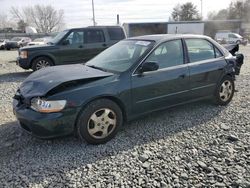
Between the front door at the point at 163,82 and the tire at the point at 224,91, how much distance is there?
945 millimetres

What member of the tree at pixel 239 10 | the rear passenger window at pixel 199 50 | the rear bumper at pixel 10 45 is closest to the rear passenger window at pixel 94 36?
the rear passenger window at pixel 199 50

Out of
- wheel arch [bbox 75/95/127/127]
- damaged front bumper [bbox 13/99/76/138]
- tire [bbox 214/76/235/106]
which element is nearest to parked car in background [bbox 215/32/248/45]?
tire [bbox 214/76/235/106]

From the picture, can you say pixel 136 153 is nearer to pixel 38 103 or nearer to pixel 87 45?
pixel 38 103

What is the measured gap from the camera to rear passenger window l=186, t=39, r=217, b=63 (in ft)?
15.7

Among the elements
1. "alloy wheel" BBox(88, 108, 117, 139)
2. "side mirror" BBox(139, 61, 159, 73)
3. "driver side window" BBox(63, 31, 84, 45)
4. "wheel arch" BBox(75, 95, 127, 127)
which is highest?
"driver side window" BBox(63, 31, 84, 45)

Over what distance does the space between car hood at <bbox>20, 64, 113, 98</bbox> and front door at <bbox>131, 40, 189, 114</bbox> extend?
0.58m

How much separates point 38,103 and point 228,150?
271cm

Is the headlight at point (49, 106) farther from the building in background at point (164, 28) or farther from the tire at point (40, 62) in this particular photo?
the building in background at point (164, 28)

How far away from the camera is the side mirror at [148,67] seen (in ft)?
13.0

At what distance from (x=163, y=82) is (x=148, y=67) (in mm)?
476

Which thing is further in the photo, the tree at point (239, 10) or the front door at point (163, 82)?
the tree at point (239, 10)

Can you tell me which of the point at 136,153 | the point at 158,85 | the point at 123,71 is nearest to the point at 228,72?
the point at 158,85

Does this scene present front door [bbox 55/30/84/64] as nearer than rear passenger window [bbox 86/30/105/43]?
Yes

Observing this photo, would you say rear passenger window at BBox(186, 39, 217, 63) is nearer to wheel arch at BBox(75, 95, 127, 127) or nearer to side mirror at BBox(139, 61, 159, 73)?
side mirror at BBox(139, 61, 159, 73)
